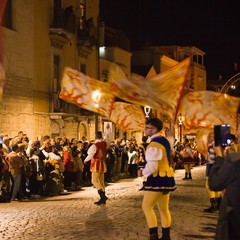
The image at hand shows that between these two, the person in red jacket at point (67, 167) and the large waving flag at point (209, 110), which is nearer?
the large waving flag at point (209, 110)

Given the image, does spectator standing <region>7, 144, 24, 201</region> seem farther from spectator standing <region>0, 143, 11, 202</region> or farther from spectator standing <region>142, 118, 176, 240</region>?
spectator standing <region>142, 118, 176, 240</region>

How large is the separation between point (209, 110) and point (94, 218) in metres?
3.52

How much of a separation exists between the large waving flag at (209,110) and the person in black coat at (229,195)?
573cm

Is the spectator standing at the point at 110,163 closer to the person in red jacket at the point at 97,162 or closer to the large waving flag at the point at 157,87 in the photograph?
the person in red jacket at the point at 97,162

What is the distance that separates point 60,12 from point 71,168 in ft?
41.6

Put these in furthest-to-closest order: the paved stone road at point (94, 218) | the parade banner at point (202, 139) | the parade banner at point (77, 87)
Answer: the parade banner at point (77, 87)
the parade banner at point (202, 139)
the paved stone road at point (94, 218)

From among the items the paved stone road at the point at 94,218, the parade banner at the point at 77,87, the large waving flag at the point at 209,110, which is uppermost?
the parade banner at the point at 77,87

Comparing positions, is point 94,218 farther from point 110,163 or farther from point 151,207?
point 110,163

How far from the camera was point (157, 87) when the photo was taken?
12.2m

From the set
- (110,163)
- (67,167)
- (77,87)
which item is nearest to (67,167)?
(67,167)

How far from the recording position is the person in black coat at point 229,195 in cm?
603

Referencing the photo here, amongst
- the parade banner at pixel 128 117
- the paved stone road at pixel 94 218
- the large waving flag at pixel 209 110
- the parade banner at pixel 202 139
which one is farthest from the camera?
the parade banner at pixel 128 117

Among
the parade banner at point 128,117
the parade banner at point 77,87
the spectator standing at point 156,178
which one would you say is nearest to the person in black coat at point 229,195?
the spectator standing at point 156,178

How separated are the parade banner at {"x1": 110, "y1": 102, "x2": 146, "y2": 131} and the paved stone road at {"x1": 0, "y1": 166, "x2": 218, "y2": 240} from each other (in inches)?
81.1
